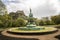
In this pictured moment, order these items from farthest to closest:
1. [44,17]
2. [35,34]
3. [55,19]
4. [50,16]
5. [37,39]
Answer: [44,17] < [50,16] < [55,19] < [35,34] < [37,39]

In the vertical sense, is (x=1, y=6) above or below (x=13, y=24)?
above

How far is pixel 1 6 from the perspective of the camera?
1121 inches

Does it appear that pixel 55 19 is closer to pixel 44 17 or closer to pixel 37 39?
pixel 44 17

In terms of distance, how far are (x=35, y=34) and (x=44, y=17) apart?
22315 mm

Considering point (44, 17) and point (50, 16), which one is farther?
point (44, 17)

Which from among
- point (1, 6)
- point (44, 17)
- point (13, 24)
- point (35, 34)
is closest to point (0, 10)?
point (1, 6)

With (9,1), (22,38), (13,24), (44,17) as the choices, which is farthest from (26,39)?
(9,1)

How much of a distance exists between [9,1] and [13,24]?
41.0 feet

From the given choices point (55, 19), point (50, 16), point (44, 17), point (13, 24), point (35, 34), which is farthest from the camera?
point (44, 17)

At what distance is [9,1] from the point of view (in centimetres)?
3341

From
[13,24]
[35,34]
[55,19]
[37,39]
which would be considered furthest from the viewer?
[55,19]

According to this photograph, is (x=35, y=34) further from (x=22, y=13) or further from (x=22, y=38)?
(x=22, y=13)

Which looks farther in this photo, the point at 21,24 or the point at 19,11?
the point at 19,11

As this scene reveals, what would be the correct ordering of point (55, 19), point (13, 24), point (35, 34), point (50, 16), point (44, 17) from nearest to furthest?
point (35, 34) → point (13, 24) → point (55, 19) → point (50, 16) → point (44, 17)
